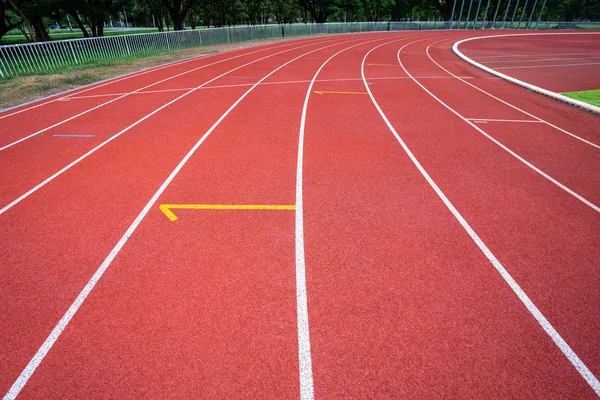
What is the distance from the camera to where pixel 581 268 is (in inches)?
148

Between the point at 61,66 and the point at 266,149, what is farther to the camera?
the point at 61,66

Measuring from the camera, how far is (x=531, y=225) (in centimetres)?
453

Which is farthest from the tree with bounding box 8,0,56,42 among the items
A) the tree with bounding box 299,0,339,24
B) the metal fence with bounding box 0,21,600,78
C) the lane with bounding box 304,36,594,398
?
the tree with bounding box 299,0,339,24

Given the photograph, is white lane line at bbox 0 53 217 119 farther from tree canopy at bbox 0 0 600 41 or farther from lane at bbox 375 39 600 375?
tree canopy at bbox 0 0 600 41

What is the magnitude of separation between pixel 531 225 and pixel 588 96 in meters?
10.3

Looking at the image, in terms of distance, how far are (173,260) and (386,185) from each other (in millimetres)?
3679

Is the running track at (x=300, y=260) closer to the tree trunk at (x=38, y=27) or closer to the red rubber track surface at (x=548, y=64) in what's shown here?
the red rubber track surface at (x=548, y=64)

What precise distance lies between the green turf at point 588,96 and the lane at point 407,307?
9.12 metres

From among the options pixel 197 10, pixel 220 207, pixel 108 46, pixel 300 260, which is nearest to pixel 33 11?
pixel 108 46

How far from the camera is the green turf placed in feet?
33.8

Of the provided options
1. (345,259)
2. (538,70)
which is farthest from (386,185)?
(538,70)

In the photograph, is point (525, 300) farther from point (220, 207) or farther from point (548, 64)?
point (548, 64)

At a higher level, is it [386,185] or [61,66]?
[61,66]

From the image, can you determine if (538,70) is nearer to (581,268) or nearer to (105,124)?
(581,268)
